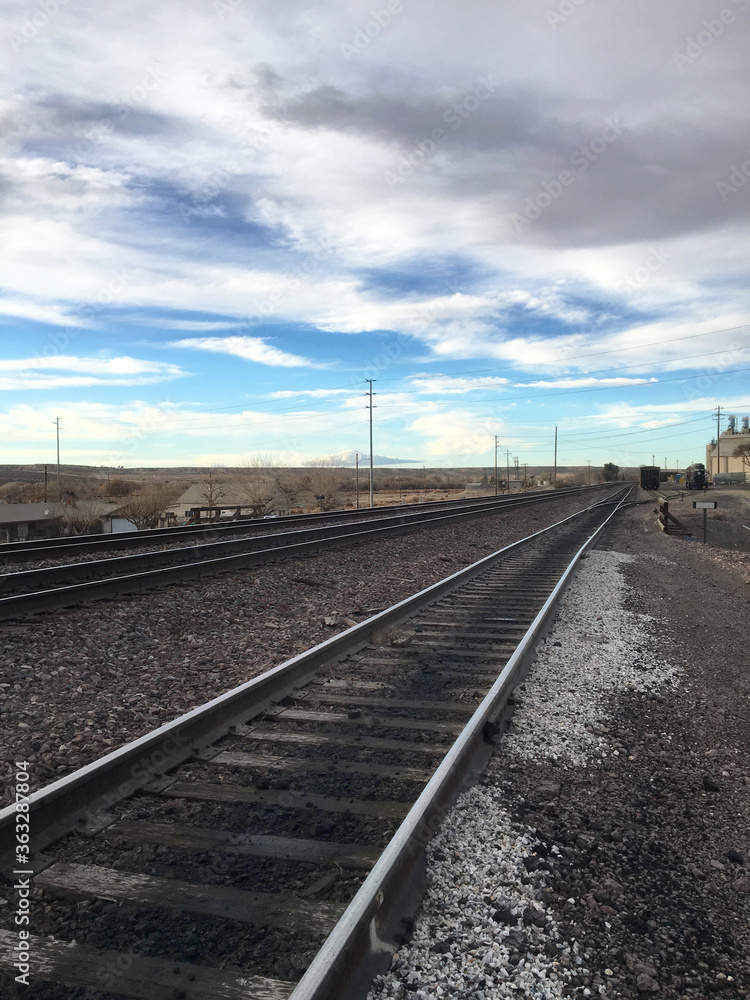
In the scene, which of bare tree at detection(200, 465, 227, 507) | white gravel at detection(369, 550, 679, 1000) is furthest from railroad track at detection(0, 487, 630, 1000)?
bare tree at detection(200, 465, 227, 507)

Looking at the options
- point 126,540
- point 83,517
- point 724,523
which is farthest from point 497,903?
point 724,523

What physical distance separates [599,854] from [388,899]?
1205mm

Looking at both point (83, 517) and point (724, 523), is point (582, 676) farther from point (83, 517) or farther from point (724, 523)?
point (83, 517)

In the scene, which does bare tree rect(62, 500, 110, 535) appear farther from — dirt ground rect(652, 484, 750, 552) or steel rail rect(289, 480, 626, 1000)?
steel rail rect(289, 480, 626, 1000)

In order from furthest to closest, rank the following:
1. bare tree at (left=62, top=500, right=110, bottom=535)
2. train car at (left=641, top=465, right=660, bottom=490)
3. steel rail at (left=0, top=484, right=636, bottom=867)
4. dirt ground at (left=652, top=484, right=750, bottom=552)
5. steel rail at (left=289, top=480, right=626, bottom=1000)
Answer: train car at (left=641, top=465, right=660, bottom=490)
bare tree at (left=62, top=500, right=110, bottom=535)
dirt ground at (left=652, top=484, right=750, bottom=552)
steel rail at (left=0, top=484, right=636, bottom=867)
steel rail at (left=289, top=480, right=626, bottom=1000)

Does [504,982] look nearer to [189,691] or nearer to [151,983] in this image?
[151,983]

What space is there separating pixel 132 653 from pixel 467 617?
13.6ft

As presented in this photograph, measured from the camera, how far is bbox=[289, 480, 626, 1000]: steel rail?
7.38ft

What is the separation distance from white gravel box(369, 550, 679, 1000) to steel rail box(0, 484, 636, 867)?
5.87 feet

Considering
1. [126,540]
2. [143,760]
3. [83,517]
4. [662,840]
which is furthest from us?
[83,517]

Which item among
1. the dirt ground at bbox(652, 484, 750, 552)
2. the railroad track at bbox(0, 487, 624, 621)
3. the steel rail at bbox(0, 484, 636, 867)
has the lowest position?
the dirt ground at bbox(652, 484, 750, 552)

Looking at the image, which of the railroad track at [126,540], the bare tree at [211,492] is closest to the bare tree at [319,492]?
the bare tree at [211,492]

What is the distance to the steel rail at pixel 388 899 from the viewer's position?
2.25 m

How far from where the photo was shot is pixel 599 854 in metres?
3.28
